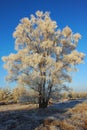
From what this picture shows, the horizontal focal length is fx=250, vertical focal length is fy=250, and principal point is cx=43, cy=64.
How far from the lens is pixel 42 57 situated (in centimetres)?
3188

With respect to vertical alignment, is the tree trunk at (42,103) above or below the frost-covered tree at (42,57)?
below

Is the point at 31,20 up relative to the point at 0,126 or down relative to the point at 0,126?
up

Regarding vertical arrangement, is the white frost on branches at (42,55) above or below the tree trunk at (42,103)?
above

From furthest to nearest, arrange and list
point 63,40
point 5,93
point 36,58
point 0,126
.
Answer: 1. point 5,93
2. point 63,40
3. point 36,58
4. point 0,126

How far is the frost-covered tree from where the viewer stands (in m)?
31.9

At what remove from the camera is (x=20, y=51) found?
108 feet

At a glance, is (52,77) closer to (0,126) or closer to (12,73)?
(12,73)

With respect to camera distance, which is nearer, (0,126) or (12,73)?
(0,126)

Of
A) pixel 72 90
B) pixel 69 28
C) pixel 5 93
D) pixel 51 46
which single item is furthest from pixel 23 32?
pixel 5 93

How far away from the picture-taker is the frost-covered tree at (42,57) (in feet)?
105

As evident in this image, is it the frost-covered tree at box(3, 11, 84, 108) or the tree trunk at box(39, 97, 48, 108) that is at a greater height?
the frost-covered tree at box(3, 11, 84, 108)

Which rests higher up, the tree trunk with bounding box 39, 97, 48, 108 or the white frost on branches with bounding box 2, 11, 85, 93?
the white frost on branches with bounding box 2, 11, 85, 93

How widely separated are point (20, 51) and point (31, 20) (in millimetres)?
4512

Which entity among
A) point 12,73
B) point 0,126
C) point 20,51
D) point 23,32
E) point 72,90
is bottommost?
point 0,126
